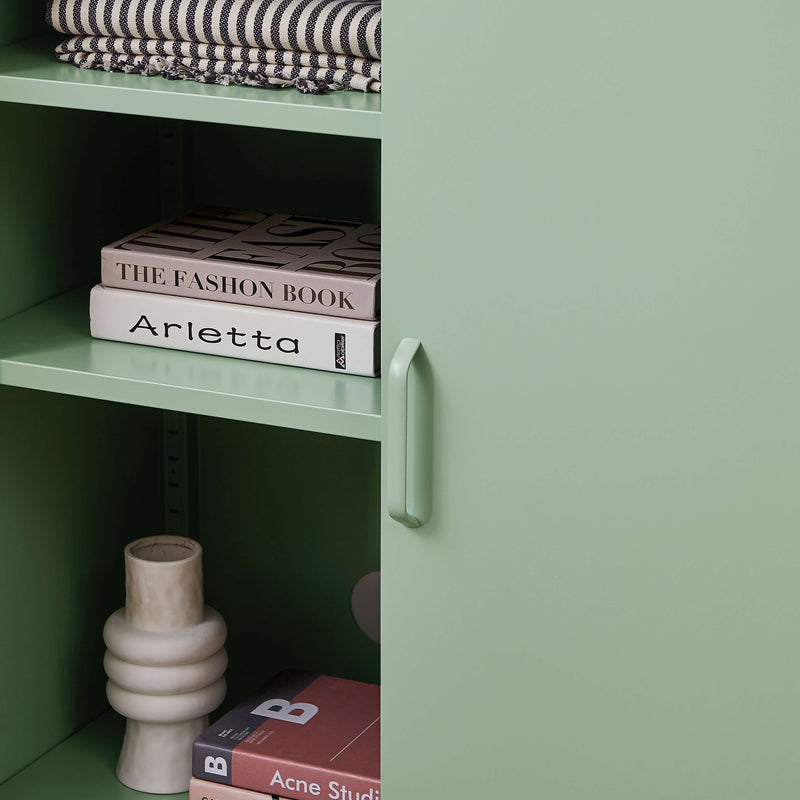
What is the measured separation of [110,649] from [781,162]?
853mm

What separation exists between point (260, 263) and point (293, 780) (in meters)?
0.49

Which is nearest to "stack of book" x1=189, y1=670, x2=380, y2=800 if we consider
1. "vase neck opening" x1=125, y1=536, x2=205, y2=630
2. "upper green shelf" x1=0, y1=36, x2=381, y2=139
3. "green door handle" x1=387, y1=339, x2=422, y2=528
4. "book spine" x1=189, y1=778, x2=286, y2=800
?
"book spine" x1=189, y1=778, x2=286, y2=800

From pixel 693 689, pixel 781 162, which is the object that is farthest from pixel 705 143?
pixel 693 689

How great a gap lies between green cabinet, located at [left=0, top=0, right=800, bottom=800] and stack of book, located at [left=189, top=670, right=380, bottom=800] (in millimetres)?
164

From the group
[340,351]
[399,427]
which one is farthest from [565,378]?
[340,351]

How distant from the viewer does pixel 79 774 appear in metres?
1.49

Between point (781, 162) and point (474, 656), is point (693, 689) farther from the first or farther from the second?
point (781, 162)

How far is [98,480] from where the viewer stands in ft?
4.98

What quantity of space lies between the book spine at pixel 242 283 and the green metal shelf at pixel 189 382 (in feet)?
0.18

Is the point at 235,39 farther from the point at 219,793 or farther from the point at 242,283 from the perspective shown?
the point at 219,793

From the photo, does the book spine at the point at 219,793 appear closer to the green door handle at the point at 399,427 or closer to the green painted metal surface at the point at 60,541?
the green painted metal surface at the point at 60,541

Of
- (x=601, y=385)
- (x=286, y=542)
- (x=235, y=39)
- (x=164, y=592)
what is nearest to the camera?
(x=601, y=385)

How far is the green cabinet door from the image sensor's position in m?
0.95

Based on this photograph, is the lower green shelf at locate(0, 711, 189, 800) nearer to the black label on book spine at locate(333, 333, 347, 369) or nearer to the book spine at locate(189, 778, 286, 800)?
the book spine at locate(189, 778, 286, 800)
